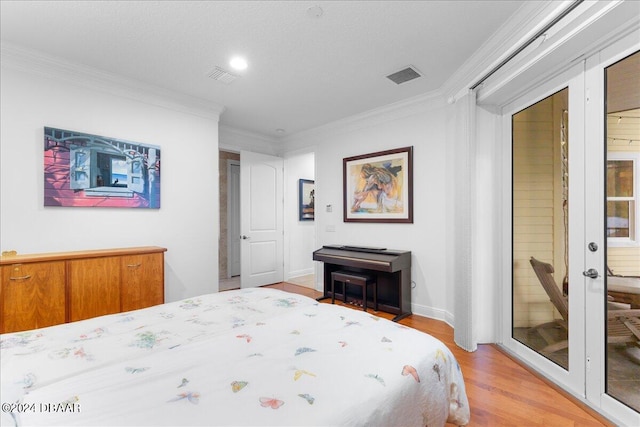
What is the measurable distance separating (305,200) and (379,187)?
7.45ft

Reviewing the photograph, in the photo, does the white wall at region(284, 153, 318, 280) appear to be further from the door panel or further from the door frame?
the door panel

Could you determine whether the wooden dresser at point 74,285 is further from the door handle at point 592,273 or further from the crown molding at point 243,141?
the door handle at point 592,273

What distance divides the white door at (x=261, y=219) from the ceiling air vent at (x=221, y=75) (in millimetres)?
1772

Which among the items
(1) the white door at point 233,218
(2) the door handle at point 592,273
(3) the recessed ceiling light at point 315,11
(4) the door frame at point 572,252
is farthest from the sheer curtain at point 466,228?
(1) the white door at point 233,218

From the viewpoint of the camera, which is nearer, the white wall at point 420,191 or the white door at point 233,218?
the white wall at point 420,191

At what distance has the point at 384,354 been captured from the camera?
122 centimetres

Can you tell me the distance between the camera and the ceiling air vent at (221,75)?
2.89 meters

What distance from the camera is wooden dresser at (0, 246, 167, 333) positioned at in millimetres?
2193

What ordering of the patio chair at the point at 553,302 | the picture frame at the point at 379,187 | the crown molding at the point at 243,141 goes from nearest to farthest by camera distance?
the patio chair at the point at 553,302 < the picture frame at the point at 379,187 < the crown molding at the point at 243,141

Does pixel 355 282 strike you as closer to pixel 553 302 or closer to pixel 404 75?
pixel 553 302

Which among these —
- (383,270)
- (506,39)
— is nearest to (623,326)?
(383,270)

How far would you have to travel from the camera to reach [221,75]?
9.74ft

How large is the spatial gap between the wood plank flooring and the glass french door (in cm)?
12

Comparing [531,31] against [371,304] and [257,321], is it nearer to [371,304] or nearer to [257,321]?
[257,321]
